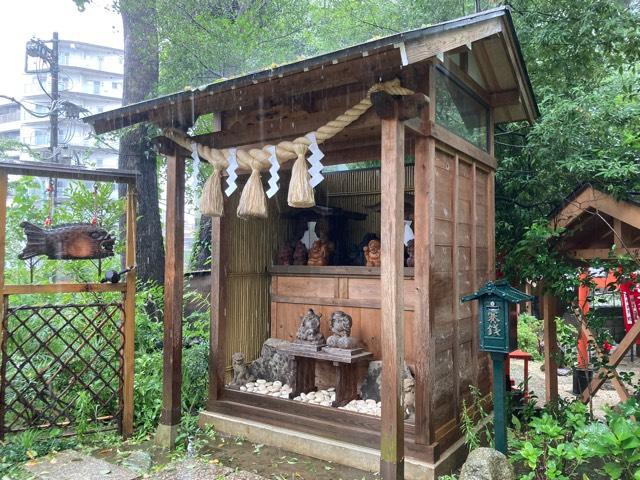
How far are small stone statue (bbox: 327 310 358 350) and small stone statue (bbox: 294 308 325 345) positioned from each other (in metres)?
0.13

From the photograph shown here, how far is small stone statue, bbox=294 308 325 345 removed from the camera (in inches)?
196

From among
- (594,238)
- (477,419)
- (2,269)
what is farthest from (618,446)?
(2,269)

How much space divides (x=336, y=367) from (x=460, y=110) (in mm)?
2787

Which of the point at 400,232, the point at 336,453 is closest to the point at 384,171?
the point at 400,232

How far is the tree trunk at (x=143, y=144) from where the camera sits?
7.52 metres

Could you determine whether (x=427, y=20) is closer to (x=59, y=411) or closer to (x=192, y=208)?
(x=192, y=208)

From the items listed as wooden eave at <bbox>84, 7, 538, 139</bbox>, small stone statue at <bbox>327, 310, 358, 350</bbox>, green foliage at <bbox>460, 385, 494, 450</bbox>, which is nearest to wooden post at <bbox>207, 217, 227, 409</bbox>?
small stone statue at <bbox>327, 310, 358, 350</bbox>

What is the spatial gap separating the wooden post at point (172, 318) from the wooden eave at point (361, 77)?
637 mm

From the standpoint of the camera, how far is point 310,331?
5.03 metres

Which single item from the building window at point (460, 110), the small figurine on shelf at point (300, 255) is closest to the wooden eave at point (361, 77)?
the building window at point (460, 110)

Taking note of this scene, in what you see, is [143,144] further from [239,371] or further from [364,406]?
[364,406]

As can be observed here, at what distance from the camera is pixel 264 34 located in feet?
28.4

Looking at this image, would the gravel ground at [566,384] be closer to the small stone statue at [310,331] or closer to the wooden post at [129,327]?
the small stone statue at [310,331]

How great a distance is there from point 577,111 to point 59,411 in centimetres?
651
